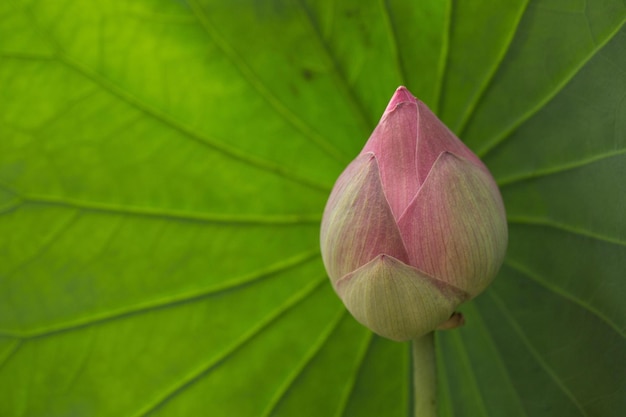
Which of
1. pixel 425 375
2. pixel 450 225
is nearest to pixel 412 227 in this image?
pixel 450 225

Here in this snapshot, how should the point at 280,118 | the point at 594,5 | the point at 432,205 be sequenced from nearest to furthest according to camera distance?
1. the point at 432,205
2. the point at 594,5
3. the point at 280,118

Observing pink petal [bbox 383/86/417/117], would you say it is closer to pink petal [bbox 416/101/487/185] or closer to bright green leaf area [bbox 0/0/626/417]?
pink petal [bbox 416/101/487/185]

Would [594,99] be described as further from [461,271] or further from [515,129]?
[461,271]

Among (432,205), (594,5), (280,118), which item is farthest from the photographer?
(280,118)

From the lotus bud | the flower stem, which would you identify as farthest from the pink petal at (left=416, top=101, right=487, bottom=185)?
the flower stem

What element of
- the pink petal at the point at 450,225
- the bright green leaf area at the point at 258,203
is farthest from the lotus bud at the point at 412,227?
the bright green leaf area at the point at 258,203

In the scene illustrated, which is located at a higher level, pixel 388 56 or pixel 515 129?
pixel 388 56

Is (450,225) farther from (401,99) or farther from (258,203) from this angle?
(258,203)

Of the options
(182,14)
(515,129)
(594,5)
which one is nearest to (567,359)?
(515,129)
